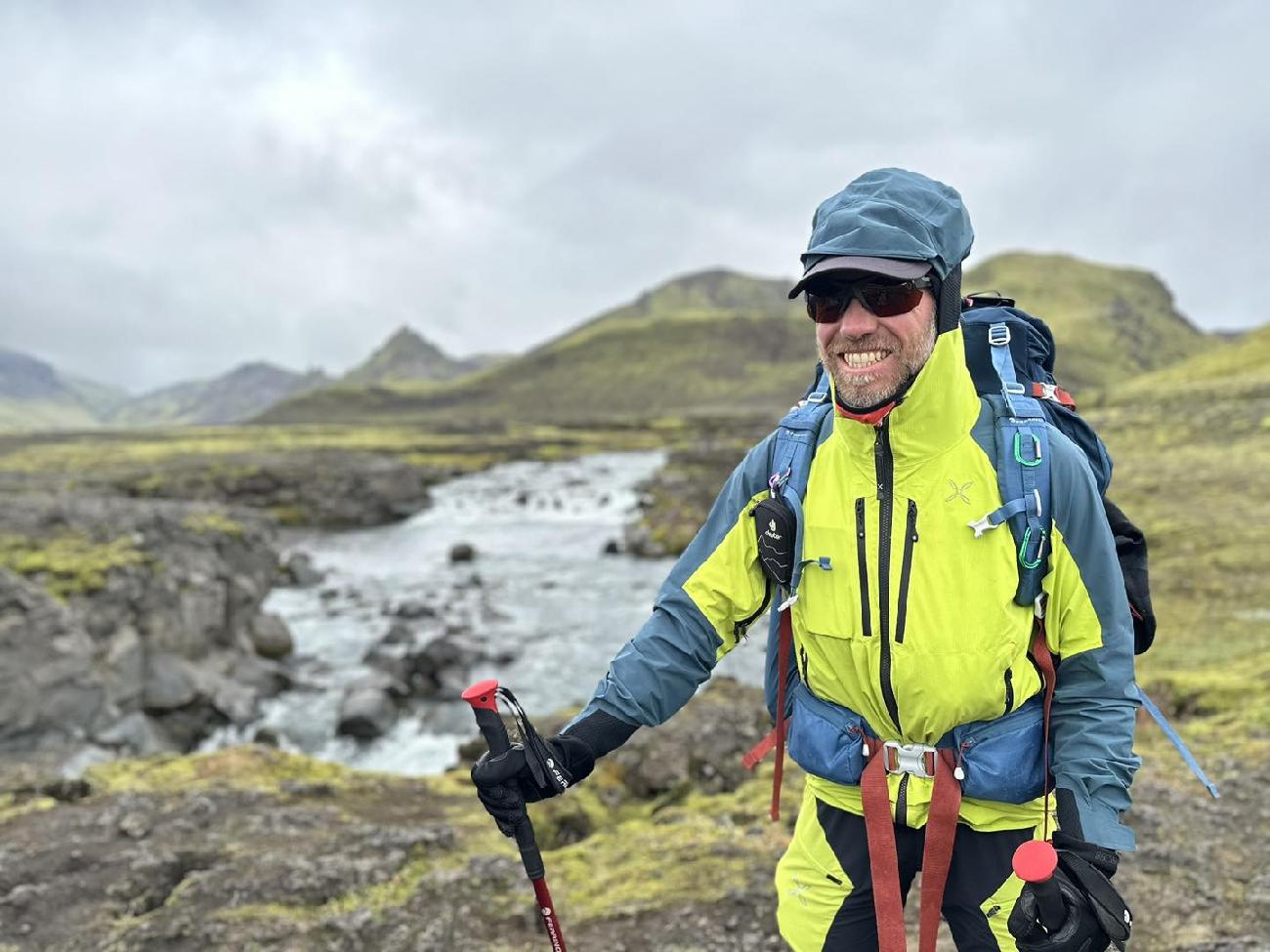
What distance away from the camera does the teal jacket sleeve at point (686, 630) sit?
308 cm

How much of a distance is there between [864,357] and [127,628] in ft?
57.5

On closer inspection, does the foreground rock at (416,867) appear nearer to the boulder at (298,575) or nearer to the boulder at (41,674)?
the boulder at (41,674)

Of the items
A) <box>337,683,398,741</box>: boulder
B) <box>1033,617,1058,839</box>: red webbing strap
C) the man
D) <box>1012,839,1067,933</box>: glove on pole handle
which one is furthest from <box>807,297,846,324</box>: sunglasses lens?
<box>337,683,398,741</box>: boulder

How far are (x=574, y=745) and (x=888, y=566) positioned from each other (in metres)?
1.42

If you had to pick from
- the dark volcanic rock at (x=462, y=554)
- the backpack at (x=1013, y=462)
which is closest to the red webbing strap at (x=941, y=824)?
the backpack at (x=1013, y=462)

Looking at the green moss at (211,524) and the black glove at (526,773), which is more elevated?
the black glove at (526,773)

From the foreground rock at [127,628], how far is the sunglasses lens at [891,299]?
1461cm

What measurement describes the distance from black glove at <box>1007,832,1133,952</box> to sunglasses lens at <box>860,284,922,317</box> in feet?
6.27

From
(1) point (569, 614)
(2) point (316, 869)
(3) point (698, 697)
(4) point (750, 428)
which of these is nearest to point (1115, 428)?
(1) point (569, 614)

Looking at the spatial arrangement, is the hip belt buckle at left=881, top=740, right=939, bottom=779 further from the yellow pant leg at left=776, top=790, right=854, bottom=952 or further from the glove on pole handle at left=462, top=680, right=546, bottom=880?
the glove on pole handle at left=462, top=680, right=546, bottom=880

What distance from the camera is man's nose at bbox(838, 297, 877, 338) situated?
8.73ft

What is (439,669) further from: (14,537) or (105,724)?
(14,537)

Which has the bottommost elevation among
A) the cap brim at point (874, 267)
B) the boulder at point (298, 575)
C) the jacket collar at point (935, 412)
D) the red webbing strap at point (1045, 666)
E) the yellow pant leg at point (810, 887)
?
the boulder at point (298, 575)

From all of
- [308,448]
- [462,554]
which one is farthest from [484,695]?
[308,448]
